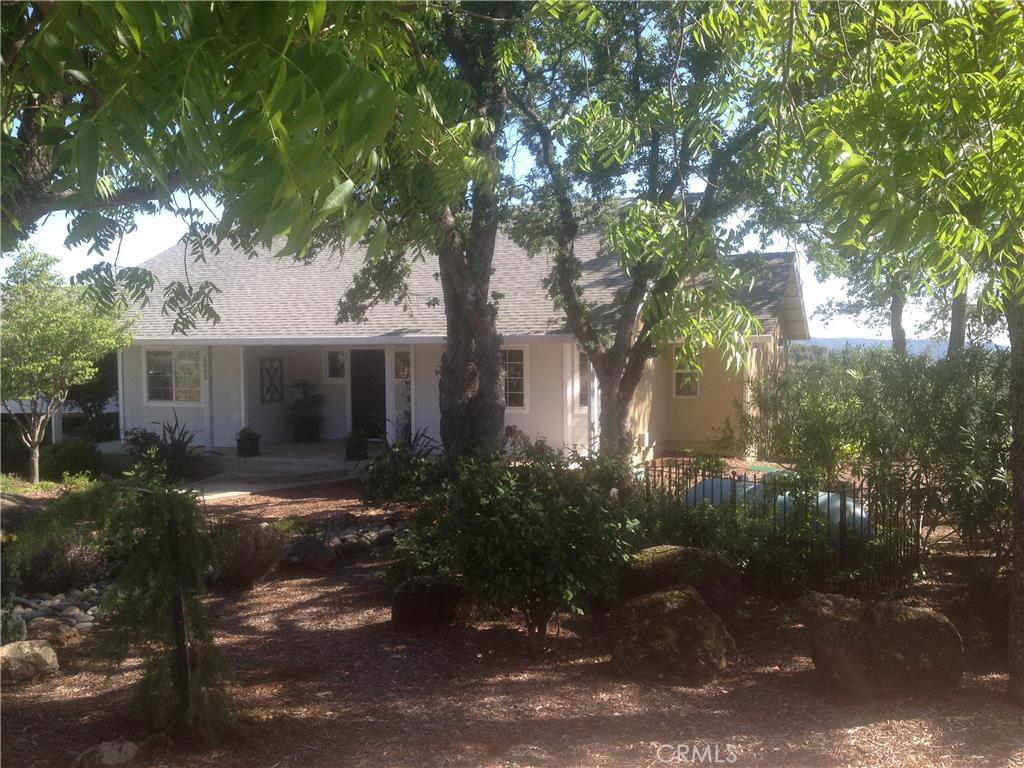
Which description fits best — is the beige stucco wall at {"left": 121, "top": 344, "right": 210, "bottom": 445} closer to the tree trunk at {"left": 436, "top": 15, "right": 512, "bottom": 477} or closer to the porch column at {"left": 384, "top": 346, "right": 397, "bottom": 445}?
the porch column at {"left": 384, "top": 346, "right": 397, "bottom": 445}

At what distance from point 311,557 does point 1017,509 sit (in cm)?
726

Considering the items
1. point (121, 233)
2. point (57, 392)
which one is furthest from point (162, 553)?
point (57, 392)

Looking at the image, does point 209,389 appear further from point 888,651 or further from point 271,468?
point 888,651

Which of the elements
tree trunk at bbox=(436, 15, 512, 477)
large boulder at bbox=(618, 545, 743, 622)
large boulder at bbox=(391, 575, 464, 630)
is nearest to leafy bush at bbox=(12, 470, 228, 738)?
large boulder at bbox=(391, 575, 464, 630)

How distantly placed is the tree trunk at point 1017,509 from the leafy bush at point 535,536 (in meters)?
2.73

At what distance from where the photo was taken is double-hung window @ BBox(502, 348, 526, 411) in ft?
58.8

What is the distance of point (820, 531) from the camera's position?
8.66 m

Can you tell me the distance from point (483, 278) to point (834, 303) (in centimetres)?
3211

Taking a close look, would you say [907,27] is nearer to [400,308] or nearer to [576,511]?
[576,511]

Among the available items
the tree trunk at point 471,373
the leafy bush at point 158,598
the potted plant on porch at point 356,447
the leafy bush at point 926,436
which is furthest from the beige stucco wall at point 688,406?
the leafy bush at point 158,598

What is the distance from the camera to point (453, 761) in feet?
16.8

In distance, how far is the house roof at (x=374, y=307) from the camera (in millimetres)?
17672

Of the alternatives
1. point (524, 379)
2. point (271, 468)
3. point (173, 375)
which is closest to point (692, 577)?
point (524, 379)

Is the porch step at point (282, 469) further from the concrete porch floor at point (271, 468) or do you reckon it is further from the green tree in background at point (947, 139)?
the green tree in background at point (947, 139)
